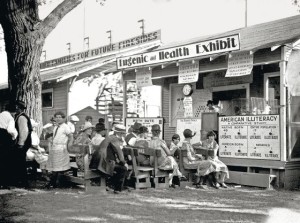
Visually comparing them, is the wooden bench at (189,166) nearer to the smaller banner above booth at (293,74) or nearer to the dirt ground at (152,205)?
the dirt ground at (152,205)

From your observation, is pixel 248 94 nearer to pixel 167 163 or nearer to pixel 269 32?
pixel 269 32

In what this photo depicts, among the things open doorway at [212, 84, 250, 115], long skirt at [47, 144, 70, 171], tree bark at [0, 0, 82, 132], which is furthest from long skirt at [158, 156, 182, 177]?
open doorway at [212, 84, 250, 115]

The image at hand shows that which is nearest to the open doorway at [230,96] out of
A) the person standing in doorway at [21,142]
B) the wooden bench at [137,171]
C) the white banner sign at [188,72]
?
the white banner sign at [188,72]

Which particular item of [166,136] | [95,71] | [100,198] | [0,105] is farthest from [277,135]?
[0,105]

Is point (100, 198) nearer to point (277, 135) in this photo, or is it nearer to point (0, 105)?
point (277, 135)

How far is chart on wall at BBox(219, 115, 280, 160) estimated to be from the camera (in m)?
10.0

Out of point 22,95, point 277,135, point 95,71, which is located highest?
point 95,71

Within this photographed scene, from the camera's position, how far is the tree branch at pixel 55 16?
11773 mm

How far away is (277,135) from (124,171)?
3656 mm

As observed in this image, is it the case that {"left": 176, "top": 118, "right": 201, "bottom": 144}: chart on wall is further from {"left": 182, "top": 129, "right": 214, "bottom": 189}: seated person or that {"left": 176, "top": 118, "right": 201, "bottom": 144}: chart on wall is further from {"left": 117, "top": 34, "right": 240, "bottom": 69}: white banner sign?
{"left": 182, "top": 129, "right": 214, "bottom": 189}: seated person

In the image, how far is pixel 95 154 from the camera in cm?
887

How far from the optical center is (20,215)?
6469 millimetres

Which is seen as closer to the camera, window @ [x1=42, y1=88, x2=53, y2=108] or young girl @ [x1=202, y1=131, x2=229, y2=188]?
young girl @ [x1=202, y1=131, x2=229, y2=188]

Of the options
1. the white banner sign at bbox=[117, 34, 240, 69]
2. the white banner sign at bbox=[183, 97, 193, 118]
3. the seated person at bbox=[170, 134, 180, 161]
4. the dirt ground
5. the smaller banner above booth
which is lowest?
the dirt ground
